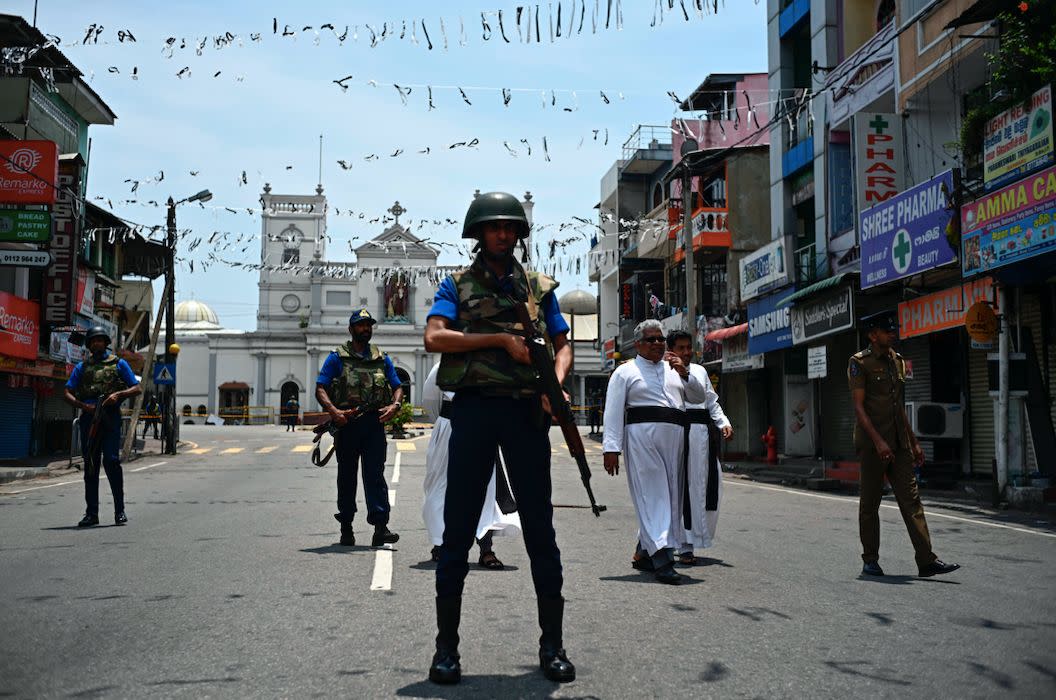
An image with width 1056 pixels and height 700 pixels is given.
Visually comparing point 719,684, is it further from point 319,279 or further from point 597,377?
point 319,279

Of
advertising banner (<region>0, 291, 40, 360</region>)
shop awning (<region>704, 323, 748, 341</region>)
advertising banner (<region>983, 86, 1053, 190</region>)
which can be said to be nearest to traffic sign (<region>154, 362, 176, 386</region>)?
advertising banner (<region>0, 291, 40, 360</region>)

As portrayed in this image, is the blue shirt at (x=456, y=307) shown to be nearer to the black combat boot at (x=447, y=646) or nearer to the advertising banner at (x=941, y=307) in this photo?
the black combat boot at (x=447, y=646)

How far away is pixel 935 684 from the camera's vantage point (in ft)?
13.6

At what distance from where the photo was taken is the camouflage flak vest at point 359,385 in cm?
852

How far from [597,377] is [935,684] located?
236ft

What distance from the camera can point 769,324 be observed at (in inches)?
1078

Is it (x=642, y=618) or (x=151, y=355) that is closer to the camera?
(x=642, y=618)

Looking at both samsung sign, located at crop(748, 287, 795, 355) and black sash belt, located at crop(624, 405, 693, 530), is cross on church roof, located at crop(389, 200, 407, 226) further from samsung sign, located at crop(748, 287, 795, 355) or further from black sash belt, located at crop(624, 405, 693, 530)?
black sash belt, located at crop(624, 405, 693, 530)

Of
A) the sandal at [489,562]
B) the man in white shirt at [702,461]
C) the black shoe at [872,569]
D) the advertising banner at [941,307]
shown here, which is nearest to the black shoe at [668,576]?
the man in white shirt at [702,461]

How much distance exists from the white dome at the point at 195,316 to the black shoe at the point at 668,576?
8388 cm

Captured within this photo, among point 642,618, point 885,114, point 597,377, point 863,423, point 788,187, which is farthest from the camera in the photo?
point 597,377

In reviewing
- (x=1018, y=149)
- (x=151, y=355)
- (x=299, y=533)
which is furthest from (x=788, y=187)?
(x=299, y=533)

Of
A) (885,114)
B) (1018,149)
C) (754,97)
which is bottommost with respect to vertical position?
(1018,149)

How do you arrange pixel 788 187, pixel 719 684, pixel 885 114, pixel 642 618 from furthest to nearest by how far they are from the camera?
pixel 788 187 < pixel 885 114 < pixel 642 618 < pixel 719 684
